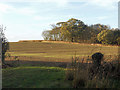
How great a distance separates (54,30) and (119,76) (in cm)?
4151

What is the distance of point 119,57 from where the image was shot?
6.48 m

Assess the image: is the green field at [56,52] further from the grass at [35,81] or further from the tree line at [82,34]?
the tree line at [82,34]

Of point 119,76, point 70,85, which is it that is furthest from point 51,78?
point 119,76

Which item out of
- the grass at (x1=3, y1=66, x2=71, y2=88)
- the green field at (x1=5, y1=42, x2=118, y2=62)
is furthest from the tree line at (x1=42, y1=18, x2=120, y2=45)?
the grass at (x1=3, y1=66, x2=71, y2=88)

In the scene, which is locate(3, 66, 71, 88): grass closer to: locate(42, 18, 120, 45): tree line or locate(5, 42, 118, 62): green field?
locate(5, 42, 118, 62): green field

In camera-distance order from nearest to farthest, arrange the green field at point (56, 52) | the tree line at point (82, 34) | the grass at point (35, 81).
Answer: the grass at point (35, 81) → the green field at point (56, 52) → the tree line at point (82, 34)

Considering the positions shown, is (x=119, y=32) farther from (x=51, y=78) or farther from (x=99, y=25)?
(x=51, y=78)

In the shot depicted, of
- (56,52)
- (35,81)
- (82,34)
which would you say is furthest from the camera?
(82,34)

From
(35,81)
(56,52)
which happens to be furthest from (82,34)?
(35,81)

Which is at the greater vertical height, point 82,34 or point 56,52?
point 82,34

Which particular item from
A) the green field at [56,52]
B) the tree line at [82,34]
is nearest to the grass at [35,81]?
the green field at [56,52]

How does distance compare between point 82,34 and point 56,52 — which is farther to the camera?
point 82,34

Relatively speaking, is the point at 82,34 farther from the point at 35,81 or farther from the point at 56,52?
the point at 35,81

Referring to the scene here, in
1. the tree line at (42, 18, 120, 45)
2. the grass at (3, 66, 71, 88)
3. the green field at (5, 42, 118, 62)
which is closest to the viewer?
the grass at (3, 66, 71, 88)
